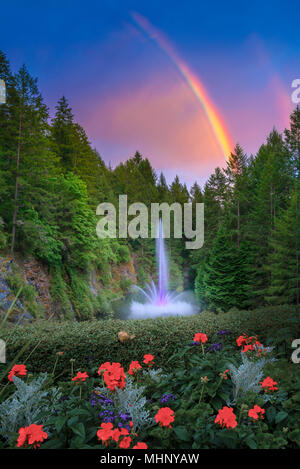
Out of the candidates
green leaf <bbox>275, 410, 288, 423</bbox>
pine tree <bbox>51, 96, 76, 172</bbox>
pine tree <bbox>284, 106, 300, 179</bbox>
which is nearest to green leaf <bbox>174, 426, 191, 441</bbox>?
green leaf <bbox>275, 410, 288, 423</bbox>

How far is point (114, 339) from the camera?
169 inches

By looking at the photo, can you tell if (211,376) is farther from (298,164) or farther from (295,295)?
(298,164)

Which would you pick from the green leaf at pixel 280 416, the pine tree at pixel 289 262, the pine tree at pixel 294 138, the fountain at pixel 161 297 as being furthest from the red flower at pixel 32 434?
the pine tree at pixel 294 138

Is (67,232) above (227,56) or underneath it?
underneath

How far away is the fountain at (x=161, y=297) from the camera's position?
18297mm

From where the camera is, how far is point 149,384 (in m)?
2.13

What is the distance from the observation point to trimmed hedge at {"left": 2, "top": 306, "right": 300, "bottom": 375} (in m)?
4.09

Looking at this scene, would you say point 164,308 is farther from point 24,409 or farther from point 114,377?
point 24,409

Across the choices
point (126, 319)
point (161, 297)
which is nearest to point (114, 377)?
point (126, 319)

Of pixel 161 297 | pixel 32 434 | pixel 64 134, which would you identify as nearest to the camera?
pixel 32 434
